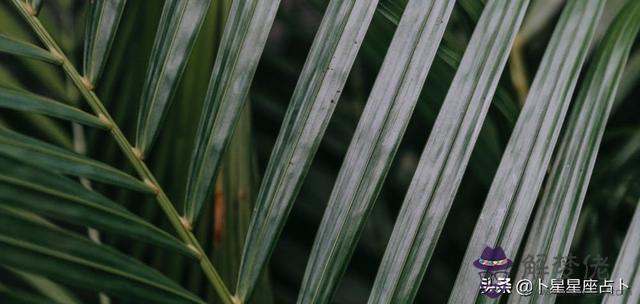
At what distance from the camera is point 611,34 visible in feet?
1.49

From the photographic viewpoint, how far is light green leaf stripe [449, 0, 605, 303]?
0.41 meters

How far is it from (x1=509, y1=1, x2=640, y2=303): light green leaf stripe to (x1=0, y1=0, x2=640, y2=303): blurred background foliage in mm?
75

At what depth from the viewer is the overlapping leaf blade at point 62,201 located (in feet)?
1.29

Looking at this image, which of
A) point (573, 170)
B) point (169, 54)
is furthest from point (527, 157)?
point (169, 54)

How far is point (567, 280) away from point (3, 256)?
1.32 feet

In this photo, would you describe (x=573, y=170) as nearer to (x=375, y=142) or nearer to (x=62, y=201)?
(x=375, y=142)

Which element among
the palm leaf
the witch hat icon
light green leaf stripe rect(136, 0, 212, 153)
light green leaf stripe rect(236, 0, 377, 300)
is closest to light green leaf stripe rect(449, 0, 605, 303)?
the witch hat icon

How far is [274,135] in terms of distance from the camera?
924mm

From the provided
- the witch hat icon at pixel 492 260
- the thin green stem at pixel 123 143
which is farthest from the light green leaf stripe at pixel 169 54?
the witch hat icon at pixel 492 260

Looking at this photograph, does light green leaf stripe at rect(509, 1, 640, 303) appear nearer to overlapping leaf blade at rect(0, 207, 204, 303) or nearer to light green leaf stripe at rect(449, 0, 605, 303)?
light green leaf stripe at rect(449, 0, 605, 303)

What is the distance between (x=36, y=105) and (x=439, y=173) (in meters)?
0.27

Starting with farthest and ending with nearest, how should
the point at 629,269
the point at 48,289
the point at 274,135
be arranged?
1. the point at 274,135
2. the point at 48,289
3. the point at 629,269

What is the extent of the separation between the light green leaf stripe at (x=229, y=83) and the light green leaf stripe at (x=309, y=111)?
4 cm

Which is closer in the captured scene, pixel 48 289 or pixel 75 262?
pixel 75 262
